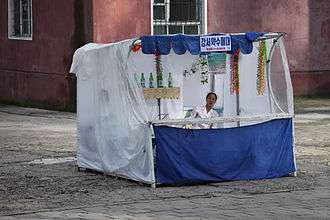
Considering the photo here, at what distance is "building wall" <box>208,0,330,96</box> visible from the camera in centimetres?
2680

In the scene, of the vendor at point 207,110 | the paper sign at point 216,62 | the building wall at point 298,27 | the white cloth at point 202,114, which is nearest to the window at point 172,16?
the building wall at point 298,27

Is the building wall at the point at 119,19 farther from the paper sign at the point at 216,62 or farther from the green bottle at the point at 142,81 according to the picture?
the green bottle at the point at 142,81

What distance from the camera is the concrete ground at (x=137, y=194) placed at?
10.8 meters

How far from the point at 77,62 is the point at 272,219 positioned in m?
5.51

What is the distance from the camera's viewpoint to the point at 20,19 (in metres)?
28.3

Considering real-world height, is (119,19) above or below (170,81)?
above

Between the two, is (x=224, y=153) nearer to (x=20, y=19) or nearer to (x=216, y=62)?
(x=216, y=62)

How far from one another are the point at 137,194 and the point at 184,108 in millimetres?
2397

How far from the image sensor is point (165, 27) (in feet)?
83.6

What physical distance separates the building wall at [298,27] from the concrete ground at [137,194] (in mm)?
9655

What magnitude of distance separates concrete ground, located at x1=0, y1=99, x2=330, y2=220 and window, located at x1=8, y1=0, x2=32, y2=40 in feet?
34.9

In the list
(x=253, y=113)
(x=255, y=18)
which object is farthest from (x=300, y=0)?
(x=253, y=113)

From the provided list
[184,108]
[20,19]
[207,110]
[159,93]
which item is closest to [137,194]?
[159,93]

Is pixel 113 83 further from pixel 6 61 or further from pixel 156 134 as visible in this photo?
pixel 6 61
